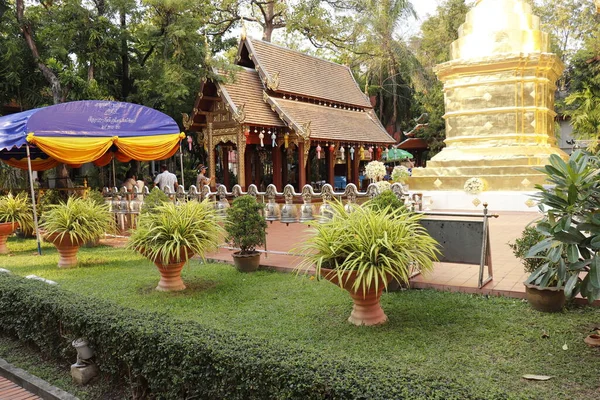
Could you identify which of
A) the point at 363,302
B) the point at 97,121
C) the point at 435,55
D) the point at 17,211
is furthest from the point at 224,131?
the point at 435,55

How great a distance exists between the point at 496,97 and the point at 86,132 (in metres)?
11.2

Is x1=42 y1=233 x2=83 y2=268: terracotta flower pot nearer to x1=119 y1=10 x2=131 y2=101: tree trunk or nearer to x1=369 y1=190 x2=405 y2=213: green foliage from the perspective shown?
x1=369 y1=190 x2=405 y2=213: green foliage

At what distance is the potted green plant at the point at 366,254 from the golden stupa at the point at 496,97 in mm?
9716

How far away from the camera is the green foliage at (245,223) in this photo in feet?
24.0

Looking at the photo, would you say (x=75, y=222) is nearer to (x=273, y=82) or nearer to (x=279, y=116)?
(x=279, y=116)

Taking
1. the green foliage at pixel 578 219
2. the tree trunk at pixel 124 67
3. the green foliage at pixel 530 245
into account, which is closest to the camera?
the green foliage at pixel 578 219

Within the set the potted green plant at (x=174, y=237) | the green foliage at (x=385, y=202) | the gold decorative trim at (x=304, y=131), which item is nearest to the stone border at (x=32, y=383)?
the potted green plant at (x=174, y=237)

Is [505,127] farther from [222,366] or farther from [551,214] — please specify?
[222,366]

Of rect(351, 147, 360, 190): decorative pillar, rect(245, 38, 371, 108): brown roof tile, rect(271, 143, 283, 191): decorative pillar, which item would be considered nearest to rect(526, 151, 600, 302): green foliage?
rect(271, 143, 283, 191): decorative pillar

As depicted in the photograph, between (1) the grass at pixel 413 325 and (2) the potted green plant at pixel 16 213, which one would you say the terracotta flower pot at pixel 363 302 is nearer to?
(1) the grass at pixel 413 325

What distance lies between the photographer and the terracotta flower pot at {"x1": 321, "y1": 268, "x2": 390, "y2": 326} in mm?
4574

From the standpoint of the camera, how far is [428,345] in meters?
4.21

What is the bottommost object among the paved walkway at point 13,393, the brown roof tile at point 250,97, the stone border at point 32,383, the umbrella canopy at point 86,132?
the paved walkway at point 13,393

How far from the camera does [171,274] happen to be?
651cm
